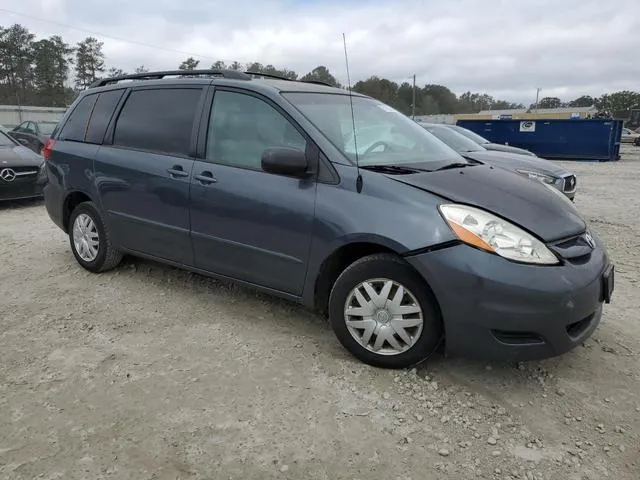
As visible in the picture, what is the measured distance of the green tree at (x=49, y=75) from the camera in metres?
52.2

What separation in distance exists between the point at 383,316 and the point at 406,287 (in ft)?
0.76

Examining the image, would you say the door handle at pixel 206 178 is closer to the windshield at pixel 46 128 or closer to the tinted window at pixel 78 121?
the tinted window at pixel 78 121

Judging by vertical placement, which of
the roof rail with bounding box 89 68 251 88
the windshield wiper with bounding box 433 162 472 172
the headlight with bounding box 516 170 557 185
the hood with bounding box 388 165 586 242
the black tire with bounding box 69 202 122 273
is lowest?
the black tire with bounding box 69 202 122 273

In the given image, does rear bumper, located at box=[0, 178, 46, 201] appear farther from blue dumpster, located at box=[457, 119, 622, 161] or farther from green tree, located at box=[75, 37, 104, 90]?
green tree, located at box=[75, 37, 104, 90]

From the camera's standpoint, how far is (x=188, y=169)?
3.88 meters

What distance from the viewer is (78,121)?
4938 millimetres

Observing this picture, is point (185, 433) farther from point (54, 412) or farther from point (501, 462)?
point (501, 462)

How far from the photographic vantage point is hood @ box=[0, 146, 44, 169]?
8.30 metres

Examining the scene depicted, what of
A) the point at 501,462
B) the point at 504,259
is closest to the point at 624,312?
the point at 504,259

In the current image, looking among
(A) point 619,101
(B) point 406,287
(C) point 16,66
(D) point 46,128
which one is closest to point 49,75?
(C) point 16,66

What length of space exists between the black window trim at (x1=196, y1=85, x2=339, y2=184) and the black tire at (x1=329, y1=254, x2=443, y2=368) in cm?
58

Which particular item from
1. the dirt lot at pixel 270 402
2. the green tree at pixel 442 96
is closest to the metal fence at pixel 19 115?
the dirt lot at pixel 270 402

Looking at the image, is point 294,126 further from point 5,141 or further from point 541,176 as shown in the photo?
point 5,141

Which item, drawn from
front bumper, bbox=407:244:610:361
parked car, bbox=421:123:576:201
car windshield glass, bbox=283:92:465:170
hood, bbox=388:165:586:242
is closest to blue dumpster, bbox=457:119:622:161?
parked car, bbox=421:123:576:201
